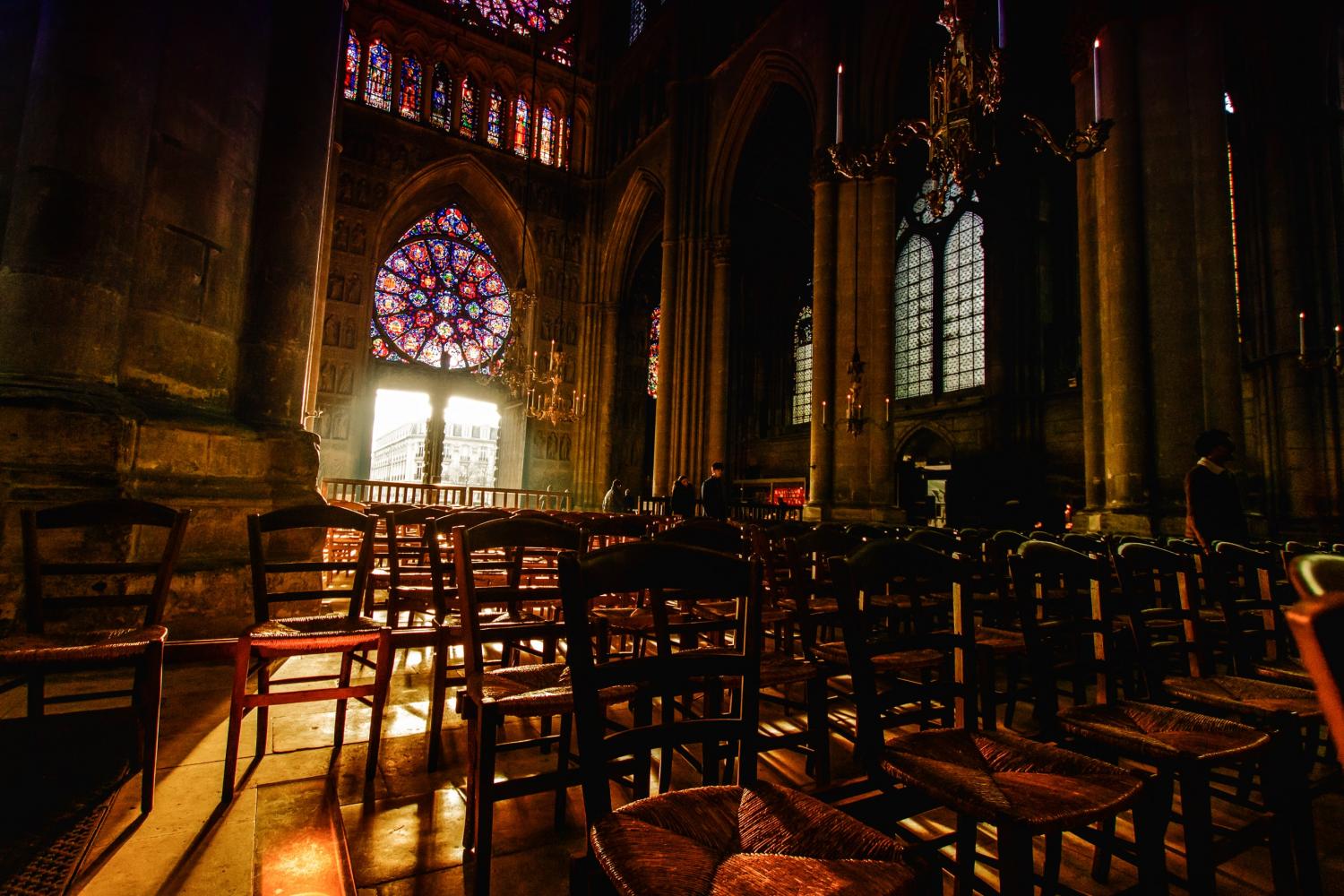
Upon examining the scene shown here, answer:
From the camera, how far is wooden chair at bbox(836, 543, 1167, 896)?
3.77ft

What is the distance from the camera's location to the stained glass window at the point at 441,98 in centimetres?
1720

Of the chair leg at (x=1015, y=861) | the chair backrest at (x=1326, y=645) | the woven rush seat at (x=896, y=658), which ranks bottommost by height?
the chair leg at (x=1015, y=861)

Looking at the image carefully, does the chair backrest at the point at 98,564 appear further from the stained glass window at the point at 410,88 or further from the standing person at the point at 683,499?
the stained glass window at the point at 410,88

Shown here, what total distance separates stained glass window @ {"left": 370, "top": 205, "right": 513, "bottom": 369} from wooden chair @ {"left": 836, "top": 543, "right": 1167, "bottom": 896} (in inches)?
686

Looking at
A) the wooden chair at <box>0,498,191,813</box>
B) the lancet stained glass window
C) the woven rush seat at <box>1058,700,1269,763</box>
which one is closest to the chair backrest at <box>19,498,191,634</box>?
the wooden chair at <box>0,498,191,813</box>

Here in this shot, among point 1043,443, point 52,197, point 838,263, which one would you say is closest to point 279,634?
point 52,197

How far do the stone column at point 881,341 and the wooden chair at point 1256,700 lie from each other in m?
6.14

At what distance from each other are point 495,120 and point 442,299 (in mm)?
5301

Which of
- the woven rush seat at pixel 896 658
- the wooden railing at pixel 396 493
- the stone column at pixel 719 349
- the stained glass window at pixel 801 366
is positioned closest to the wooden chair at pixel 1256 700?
the woven rush seat at pixel 896 658

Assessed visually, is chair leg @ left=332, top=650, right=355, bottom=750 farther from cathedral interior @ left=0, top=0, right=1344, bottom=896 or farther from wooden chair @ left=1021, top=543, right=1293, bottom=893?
wooden chair @ left=1021, top=543, right=1293, bottom=893

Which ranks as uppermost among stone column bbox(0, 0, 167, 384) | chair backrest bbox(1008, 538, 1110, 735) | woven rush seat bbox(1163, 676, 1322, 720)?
stone column bbox(0, 0, 167, 384)

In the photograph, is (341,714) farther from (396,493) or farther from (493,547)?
(396,493)

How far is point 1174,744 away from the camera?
156cm

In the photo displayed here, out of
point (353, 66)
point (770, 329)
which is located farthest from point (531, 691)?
point (353, 66)
